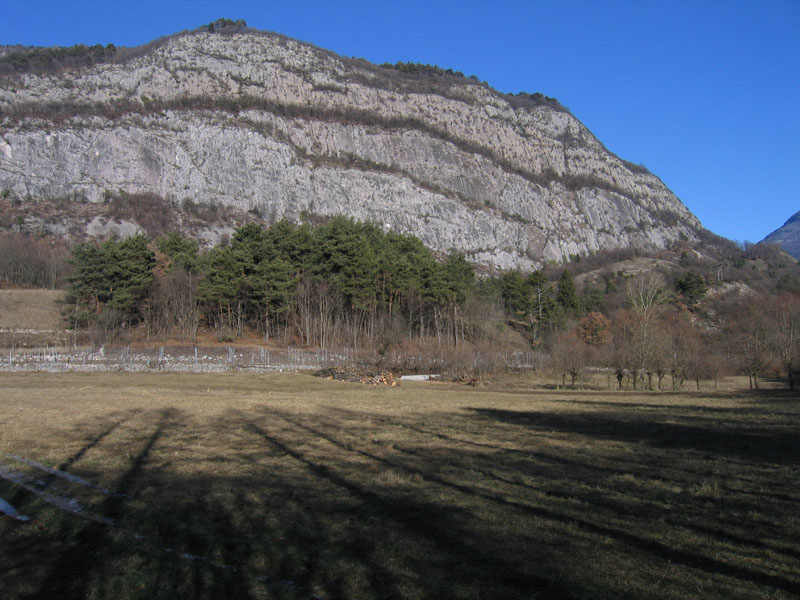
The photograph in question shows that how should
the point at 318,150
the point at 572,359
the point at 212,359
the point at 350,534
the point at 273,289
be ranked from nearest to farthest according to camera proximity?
the point at 350,534
the point at 572,359
the point at 212,359
the point at 273,289
the point at 318,150

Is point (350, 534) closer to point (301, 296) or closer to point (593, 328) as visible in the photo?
point (301, 296)

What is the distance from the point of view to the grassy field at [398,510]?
18.4ft

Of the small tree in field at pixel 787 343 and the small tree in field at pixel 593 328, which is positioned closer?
the small tree in field at pixel 787 343

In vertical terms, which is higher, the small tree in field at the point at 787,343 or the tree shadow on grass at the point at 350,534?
the small tree in field at the point at 787,343

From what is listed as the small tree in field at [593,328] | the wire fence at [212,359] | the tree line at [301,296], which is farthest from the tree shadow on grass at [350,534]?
the small tree in field at [593,328]

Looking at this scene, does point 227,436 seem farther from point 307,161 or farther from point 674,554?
point 307,161

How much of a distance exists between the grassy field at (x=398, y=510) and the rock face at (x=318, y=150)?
112 metres

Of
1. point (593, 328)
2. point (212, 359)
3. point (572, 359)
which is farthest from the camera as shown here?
point (593, 328)

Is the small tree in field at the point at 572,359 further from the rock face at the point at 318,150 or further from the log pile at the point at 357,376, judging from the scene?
the rock face at the point at 318,150

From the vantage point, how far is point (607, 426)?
17000 millimetres

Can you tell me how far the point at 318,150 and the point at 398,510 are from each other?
5864 inches

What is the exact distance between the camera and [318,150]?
148 m

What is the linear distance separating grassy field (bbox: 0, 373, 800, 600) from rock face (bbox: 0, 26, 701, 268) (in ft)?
367

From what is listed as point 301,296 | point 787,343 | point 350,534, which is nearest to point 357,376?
point 301,296
